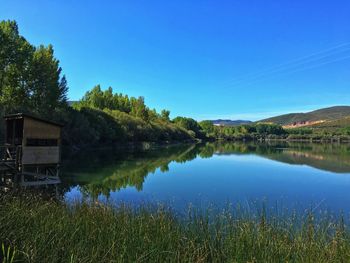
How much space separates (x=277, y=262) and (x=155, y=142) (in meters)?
88.7

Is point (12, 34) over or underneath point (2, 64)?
over

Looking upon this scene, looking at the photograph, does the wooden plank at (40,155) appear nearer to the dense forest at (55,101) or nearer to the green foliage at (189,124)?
the dense forest at (55,101)

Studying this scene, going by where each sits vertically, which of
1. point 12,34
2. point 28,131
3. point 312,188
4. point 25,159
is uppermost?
point 12,34

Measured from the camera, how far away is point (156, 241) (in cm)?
688

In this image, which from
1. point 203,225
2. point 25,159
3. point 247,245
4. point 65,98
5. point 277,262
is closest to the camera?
point 277,262

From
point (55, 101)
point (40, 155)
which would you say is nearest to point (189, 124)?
point (55, 101)

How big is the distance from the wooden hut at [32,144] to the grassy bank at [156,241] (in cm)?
1110

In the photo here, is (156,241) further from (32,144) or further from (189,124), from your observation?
(189,124)

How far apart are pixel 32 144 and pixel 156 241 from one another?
1460cm

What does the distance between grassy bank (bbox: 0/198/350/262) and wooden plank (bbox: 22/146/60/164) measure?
11.2 meters

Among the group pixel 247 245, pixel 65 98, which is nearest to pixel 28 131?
pixel 247 245

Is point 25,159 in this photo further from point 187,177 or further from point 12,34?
point 12,34

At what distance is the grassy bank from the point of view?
611 centimetres

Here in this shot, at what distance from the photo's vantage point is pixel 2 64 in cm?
3894
